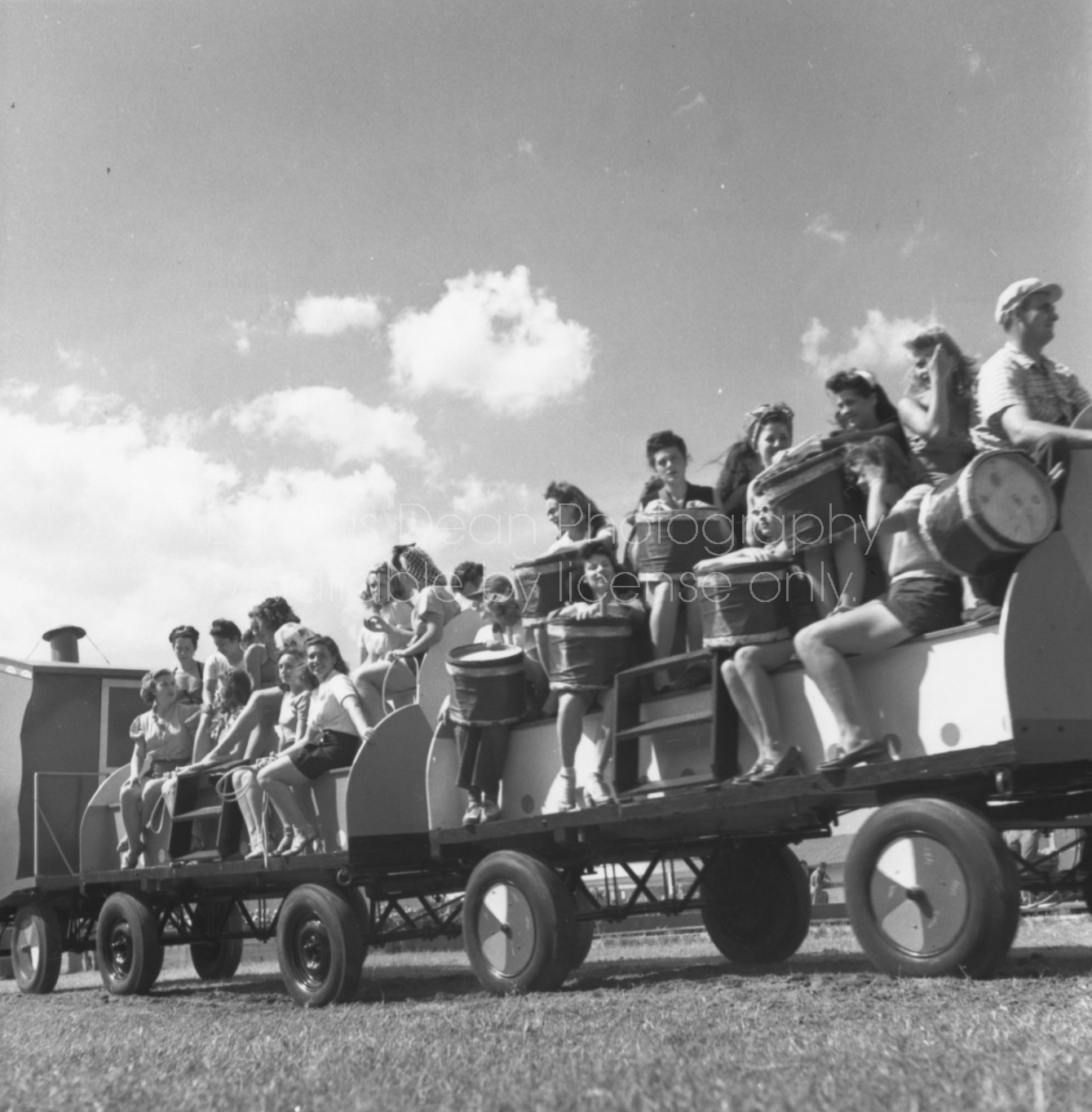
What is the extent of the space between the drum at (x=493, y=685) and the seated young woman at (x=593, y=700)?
1.62ft

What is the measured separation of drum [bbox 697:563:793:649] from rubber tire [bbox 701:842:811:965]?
2.95 meters

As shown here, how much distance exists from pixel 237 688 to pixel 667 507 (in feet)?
16.7

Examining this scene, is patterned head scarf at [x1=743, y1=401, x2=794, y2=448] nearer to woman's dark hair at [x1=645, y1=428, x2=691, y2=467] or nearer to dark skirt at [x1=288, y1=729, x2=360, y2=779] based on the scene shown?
woman's dark hair at [x1=645, y1=428, x2=691, y2=467]

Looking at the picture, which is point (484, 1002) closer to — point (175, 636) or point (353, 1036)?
point (353, 1036)

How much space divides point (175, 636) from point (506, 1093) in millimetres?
10178

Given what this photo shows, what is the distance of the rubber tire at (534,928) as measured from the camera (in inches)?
296

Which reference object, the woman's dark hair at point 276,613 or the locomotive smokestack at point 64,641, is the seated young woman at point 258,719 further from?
the locomotive smokestack at point 64,641

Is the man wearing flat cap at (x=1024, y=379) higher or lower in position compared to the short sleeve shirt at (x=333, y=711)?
higher

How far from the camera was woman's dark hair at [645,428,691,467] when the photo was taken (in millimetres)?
7844

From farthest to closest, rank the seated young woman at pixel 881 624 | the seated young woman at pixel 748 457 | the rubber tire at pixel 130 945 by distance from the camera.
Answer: the rubber tire at pixel 130 945 → the seated young woman at pixel 748 457 → the seated young woman at pixel 881 624

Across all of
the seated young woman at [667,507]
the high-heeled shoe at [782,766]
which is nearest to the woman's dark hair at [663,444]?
the seated young woman at [667,507]

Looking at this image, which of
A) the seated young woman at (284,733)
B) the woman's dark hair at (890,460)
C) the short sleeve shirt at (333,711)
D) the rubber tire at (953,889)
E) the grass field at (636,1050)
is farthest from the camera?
the seated young woman at (284,733)

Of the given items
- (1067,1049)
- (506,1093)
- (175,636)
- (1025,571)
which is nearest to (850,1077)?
(1067,1049)

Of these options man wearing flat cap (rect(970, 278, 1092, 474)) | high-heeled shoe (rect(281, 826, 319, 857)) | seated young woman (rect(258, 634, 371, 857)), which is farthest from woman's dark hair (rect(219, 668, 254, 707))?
man wearing flat cap (rect(970, 278, 1092, 474))
